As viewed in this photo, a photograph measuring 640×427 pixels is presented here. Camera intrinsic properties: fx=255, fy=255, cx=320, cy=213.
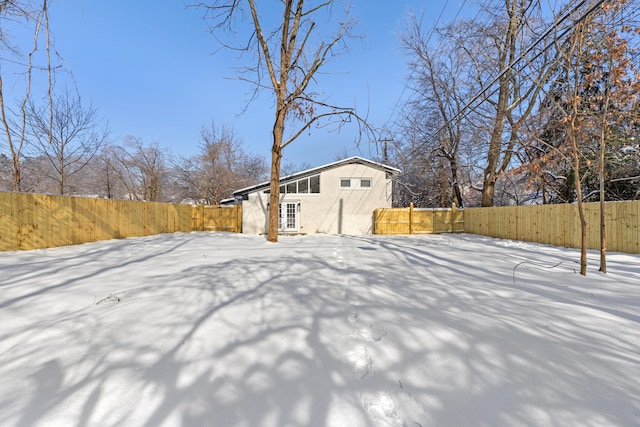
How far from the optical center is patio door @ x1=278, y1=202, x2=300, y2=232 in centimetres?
1438

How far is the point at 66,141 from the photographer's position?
1291cm

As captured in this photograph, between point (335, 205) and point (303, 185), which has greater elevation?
point (303, 185)

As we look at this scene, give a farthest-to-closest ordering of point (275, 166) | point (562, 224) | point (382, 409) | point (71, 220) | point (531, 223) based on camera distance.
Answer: point (531, 223) < point (275, 166) < point (562, 224) < point (71, 220) < point (382, 409)

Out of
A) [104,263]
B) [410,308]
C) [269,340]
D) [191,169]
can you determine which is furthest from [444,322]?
[191,169]

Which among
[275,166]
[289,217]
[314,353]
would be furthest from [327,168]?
[314,353]

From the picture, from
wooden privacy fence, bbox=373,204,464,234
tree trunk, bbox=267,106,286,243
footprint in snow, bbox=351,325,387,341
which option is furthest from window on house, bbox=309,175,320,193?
footprint in snow, bbox=351,325,387,341

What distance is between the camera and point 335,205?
47.9 ft

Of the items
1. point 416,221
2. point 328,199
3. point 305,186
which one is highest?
point 305,186

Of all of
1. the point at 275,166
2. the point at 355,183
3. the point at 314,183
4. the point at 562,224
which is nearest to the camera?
the point at 562,224

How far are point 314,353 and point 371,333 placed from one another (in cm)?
58

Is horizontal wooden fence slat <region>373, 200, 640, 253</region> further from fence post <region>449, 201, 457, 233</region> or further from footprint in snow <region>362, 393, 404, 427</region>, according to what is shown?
footprint in snow <region>362, 393, 404, 427</region>

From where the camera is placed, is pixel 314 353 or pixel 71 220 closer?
pixel 314 353

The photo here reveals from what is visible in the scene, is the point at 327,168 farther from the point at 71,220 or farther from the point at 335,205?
the point at 71,220

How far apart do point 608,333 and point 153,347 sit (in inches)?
145
